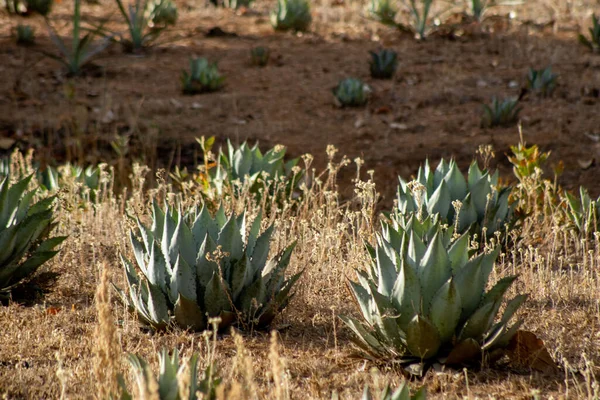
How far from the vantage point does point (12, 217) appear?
377 cm

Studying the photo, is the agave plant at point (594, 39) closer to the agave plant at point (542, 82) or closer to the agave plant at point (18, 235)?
the agave plant at point (542, 82)

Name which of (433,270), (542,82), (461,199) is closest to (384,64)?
(542,82)

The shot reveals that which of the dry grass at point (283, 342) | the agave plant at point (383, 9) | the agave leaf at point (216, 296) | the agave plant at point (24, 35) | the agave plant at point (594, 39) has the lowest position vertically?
the dry grass at point (283, 342)

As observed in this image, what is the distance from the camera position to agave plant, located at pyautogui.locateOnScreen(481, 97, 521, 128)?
778cm

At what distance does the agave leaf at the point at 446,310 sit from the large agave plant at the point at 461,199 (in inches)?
59.8

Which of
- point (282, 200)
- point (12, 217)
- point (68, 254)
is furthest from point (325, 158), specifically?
point (12, 217)

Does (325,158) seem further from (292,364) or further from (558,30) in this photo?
(558,30)

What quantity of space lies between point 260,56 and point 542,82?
11.9 ft

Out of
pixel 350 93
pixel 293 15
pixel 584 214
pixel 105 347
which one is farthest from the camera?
pixel 293 15

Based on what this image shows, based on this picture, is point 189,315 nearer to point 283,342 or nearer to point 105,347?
point 283,342

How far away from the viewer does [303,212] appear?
506 centimetres

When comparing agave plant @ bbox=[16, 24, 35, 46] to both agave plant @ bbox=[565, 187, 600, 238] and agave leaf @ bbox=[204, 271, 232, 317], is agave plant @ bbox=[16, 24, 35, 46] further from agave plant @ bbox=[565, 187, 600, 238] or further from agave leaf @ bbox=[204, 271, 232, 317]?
agave leaf @ bbox=[204, 271, 232, 317]

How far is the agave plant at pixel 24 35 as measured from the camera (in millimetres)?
10438

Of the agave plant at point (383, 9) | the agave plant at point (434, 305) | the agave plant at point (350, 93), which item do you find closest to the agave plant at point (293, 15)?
the agave plant at point (383, 9)
